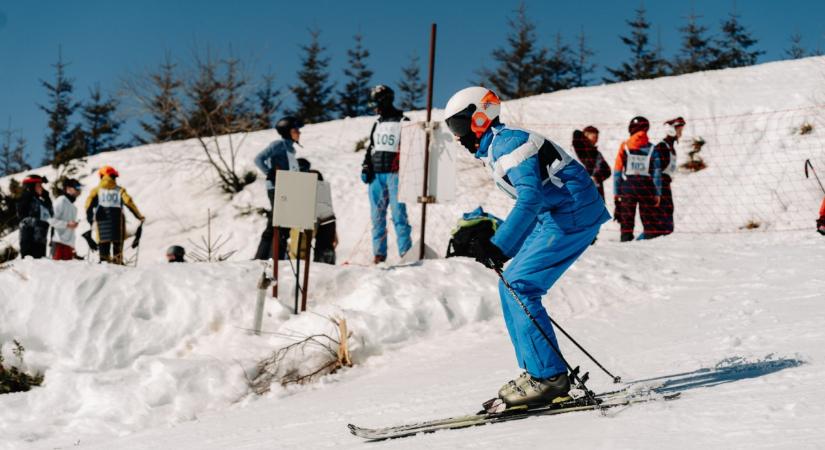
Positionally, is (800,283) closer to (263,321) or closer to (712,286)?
(712,286)

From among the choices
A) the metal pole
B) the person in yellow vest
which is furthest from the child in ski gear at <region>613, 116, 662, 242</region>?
the person in yellow vest

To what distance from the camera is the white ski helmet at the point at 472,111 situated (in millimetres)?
3939

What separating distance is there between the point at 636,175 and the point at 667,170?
0.44 metres

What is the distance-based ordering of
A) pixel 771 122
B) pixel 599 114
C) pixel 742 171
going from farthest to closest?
pixel 599 114
pixel 771 122
pixel 742 171

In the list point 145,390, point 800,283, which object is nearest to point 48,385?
point 145,390

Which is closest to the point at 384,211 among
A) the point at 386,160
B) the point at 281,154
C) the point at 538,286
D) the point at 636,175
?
the point at 386,160

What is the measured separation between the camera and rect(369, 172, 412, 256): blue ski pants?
8664 mm

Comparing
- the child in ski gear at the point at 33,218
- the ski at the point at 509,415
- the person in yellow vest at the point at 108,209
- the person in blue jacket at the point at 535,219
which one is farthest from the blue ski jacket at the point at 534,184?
the child in ski gear at the point at 33,218

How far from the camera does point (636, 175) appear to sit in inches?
393

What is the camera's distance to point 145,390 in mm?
5559

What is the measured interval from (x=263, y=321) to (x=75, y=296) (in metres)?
1.63

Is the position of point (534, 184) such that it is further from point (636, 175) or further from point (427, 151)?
point (636, 175)

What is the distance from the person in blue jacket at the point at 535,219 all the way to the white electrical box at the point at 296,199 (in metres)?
2.96

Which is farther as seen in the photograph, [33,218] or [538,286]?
[33,218]
